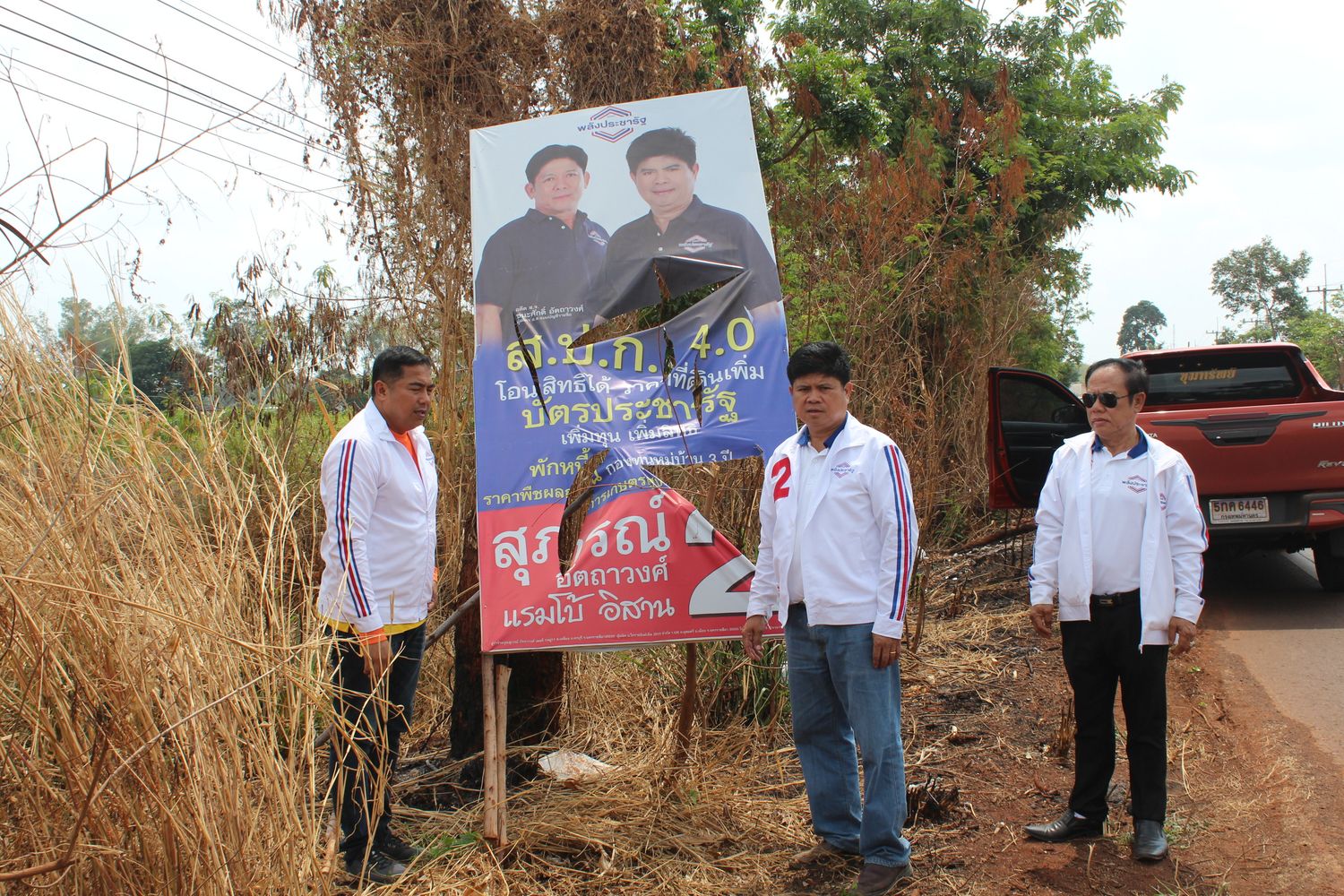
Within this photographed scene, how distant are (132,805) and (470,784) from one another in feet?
8.28

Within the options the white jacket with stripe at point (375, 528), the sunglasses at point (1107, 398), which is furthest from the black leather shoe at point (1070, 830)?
the white jacket with stripe at point (375, 528)

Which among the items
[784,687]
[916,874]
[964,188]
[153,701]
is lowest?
[916,874]

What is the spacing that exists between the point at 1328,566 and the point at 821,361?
266 inches

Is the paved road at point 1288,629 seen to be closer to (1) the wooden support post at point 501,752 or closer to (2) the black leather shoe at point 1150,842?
(2) the black leather shoe at point 1150,842

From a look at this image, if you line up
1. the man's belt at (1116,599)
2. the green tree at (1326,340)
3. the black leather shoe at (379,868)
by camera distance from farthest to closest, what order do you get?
the green tree at (1326,340) → the man's belt at (1116,599) → the black leather shoe at (379,868)

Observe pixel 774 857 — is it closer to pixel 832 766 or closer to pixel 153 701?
pixel 832 766

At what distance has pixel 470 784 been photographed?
4.88m

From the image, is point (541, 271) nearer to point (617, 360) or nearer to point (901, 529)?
point (617, 360)

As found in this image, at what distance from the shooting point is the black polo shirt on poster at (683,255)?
14.0ft

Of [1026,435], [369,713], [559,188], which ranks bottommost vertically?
[369,713]

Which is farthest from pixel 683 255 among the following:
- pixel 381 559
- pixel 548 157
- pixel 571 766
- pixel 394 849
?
pixel 394 849

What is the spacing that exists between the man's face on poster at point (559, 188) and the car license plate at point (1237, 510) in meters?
5.86

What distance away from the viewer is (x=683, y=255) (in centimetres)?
429

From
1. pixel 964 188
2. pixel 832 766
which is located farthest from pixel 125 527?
pixel 964 188
